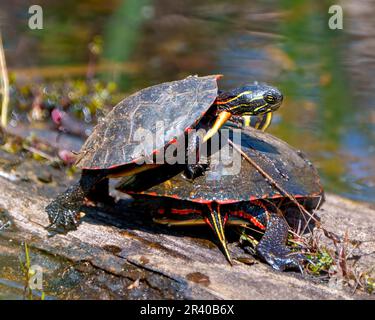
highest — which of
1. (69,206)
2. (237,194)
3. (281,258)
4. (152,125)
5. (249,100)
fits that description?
(249,100)

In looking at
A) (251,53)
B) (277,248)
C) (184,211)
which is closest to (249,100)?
(184,211)

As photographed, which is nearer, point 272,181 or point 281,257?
point 281,257

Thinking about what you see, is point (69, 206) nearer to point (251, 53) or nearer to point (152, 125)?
point (152, 125)

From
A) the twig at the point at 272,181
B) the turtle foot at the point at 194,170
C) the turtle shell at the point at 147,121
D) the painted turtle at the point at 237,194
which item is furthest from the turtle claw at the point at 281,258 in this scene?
the turtle shell at the point at 147,121

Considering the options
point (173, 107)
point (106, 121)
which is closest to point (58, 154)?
point (106, 121)

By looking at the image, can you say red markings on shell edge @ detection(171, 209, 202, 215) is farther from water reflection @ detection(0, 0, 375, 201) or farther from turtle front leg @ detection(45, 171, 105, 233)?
water reflection @ detection(0, 0, 375, 201)

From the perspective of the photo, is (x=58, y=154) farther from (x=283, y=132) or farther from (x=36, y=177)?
(x=283, y=132)

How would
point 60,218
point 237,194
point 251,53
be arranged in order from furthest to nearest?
point 251,53 → point 60,218 → point 237,194

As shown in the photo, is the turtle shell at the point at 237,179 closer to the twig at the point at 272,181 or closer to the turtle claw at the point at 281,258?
the twig at the point at 272,181
